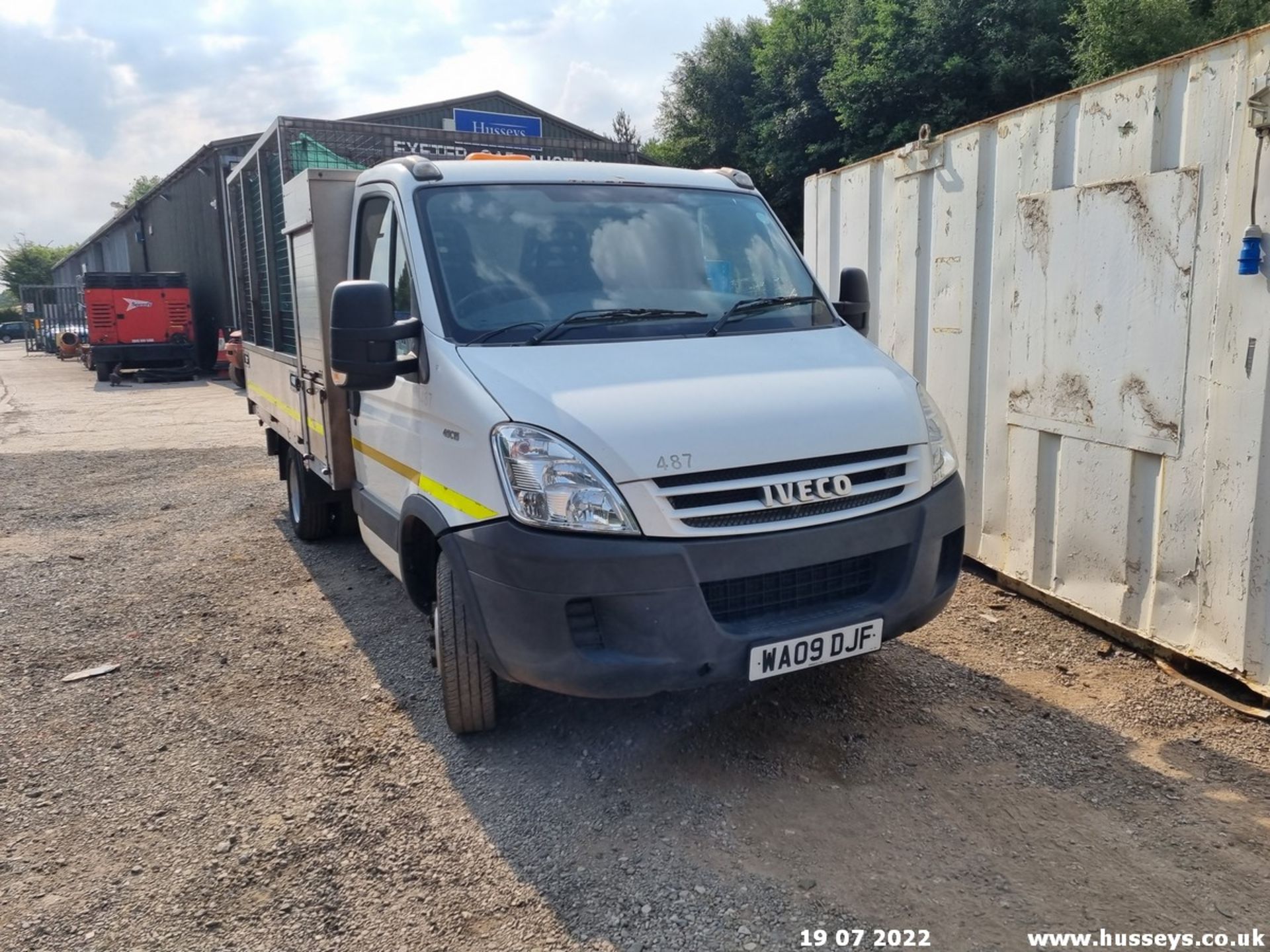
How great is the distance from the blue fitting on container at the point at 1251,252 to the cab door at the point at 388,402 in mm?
3197

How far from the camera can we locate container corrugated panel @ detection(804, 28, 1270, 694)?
3.90m

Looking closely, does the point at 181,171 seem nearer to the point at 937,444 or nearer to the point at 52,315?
the point at 52,315

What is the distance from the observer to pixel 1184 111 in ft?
13.4

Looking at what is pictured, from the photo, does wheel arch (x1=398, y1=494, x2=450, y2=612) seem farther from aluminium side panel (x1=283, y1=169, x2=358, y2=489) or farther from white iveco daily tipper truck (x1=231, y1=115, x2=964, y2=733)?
aluminium side panel (x1=283, y1=169, x2=358, y2=489)

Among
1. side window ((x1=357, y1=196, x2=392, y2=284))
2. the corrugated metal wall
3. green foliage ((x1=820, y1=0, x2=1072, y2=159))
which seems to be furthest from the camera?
the corrugated metal wall

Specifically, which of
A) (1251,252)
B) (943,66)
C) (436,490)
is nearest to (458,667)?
(436,490)

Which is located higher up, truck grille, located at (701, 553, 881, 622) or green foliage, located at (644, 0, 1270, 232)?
green foliage, located at (644, 0, 1270, 232)

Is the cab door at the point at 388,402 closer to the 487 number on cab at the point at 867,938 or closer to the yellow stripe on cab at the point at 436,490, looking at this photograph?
the yellow stripe on cab at the point at 436,490

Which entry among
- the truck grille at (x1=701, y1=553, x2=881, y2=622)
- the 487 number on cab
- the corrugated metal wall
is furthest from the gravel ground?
the corrugated metal wall

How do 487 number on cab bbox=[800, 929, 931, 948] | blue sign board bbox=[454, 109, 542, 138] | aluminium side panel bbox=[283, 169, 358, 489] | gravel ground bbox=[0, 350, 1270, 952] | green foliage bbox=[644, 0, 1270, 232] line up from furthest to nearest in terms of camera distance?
blue sign board bbox=[454, 109, 542, 138] < green foliage bbox=[644, 0, 1270, 232] < aluminium side panel bbox=[283, 169, 358, 489] < gravel ground bbox=[0, 350, 1270, 952] < 487 number on cab bbox=[800, 929, 931, 948]

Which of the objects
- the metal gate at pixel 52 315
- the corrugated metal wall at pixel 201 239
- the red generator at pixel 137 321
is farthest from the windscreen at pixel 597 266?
the metal gate at pixel 52 315

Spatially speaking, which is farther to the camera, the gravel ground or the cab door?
the cab door

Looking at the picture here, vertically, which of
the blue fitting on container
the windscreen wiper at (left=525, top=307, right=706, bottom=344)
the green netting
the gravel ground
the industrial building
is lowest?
the gravel ground

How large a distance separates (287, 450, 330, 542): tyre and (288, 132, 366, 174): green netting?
195 centimetres
